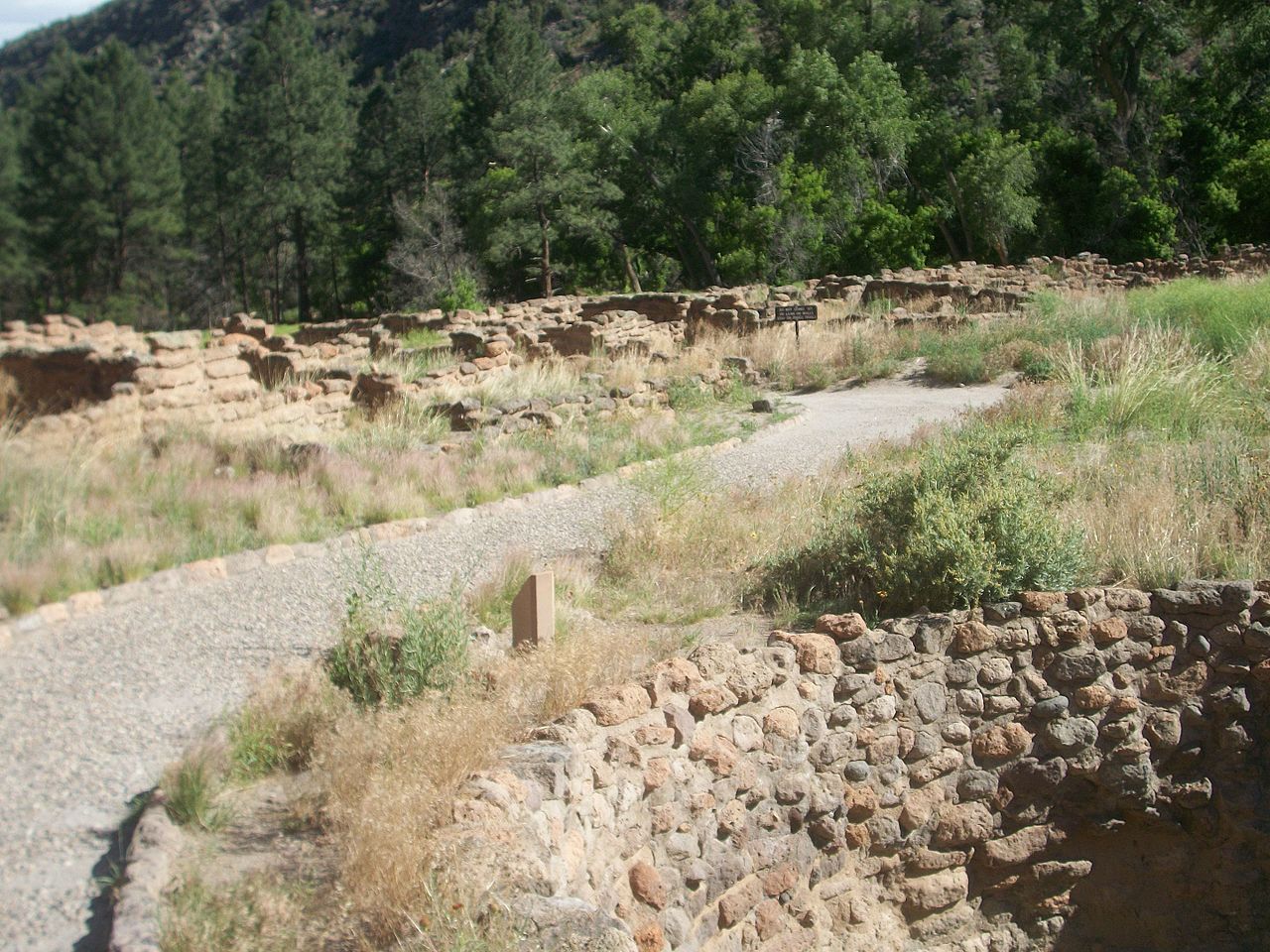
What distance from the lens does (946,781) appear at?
584 cm

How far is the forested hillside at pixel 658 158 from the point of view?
103 feet

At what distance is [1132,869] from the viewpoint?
20.8 ft

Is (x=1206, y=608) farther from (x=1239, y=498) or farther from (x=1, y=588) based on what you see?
(x=1, y=588)

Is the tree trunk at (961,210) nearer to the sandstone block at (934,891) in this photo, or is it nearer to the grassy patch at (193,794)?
the sandstone block at (934,891)

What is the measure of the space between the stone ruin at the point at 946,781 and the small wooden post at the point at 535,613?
58 cm

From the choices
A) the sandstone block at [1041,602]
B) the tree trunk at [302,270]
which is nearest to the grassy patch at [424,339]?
the sandstone block at [1041,602]

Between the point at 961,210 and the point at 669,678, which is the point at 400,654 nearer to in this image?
the point at 669,678

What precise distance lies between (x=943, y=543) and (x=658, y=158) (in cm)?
3188

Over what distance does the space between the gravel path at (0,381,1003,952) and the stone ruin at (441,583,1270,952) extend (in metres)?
1.60

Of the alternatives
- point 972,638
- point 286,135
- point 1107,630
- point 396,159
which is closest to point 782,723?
point 972,638

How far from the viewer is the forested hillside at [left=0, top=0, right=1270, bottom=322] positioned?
31.5m

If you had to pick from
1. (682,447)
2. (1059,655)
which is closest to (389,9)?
(682,447)

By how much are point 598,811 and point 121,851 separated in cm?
176

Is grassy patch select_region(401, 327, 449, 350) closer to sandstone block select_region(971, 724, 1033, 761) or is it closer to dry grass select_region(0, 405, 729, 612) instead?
dry grass select_region(0, 405, 729, 612)
